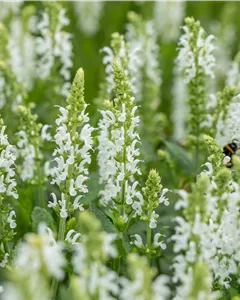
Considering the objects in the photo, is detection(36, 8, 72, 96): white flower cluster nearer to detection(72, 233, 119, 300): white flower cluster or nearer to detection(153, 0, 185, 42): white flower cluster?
detection(153, 0, 185, 42): white flower cluster

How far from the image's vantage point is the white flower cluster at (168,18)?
7508 millimetres

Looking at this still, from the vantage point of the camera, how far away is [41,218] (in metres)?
3.88

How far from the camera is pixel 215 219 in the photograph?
121 inches

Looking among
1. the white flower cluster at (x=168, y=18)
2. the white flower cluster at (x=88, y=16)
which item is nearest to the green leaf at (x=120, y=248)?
the white flower cluster at (x=168, y=18)

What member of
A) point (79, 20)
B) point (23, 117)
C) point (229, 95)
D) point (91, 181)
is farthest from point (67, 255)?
point (79, 20)

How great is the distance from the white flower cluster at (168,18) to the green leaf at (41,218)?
4249mm

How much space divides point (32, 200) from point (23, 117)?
1.99ft

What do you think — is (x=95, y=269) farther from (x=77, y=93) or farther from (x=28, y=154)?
(x=28, y=154)

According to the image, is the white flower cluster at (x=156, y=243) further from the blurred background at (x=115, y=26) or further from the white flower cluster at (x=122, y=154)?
the blurred background at (x=115, y=26)

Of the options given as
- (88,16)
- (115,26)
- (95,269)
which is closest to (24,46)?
(88,16)

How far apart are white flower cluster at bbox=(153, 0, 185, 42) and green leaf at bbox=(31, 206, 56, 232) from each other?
4.25m

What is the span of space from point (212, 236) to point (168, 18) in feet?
16.7

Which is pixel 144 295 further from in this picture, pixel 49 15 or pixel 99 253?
pixel 49 15

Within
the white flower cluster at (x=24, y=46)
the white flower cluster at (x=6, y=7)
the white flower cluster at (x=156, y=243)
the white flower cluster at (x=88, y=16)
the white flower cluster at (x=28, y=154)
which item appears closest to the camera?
the white flower cluster at (x=156, y=243)
